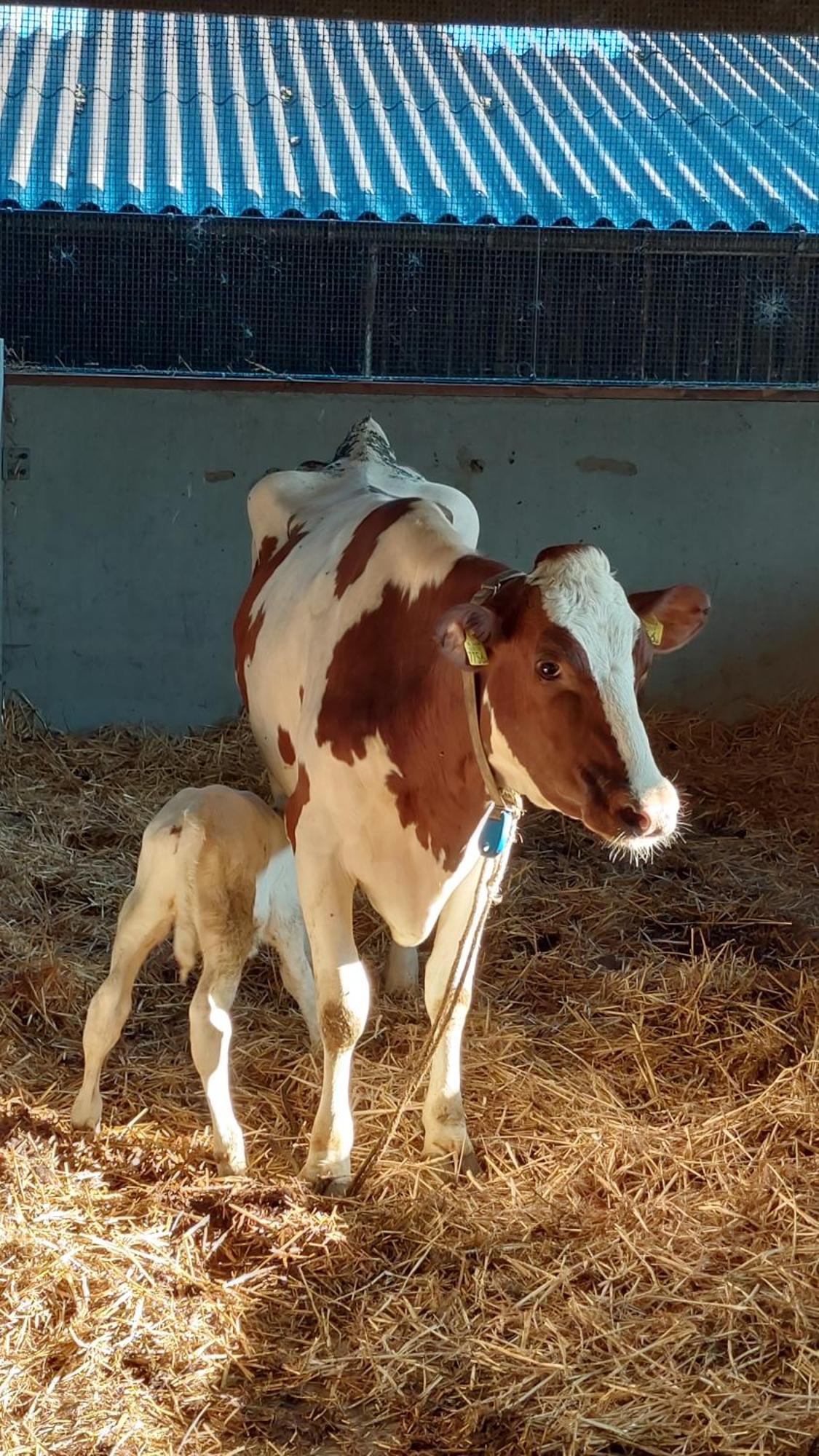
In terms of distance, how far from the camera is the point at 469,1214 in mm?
3512

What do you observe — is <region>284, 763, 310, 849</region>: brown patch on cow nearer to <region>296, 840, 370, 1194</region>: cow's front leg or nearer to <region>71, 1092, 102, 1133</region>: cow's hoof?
<region>296, 840, 370, 1194</region>: cow's front leg

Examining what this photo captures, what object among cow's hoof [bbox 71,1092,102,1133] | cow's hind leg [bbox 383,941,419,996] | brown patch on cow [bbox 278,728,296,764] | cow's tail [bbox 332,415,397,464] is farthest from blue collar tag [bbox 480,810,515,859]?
cow's tail [bbox 332,415,397,464]

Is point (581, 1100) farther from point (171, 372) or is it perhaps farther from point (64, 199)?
point (64, 199)

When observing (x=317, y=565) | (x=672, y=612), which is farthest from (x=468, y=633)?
(x=317, y=565)

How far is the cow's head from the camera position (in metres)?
2.86

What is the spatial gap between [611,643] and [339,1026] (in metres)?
1.26

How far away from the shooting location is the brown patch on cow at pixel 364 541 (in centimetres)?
384

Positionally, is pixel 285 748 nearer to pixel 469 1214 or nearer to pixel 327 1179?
pixel 327 1179

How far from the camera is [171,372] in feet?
25.3

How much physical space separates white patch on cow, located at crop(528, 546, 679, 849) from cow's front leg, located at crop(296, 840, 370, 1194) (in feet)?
3.40

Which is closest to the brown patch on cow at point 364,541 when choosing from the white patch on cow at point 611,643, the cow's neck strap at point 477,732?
the cow's neck strap at point 477,732

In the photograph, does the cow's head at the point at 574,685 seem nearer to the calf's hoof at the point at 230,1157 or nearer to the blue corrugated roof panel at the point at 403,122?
the calf's hoof at the point at 230,1157

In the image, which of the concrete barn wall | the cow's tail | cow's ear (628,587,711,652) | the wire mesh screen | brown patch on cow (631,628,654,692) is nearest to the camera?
brown patch on cow (631,628,654,692)

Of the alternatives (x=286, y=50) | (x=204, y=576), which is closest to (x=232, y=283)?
(x=204, y=576)
